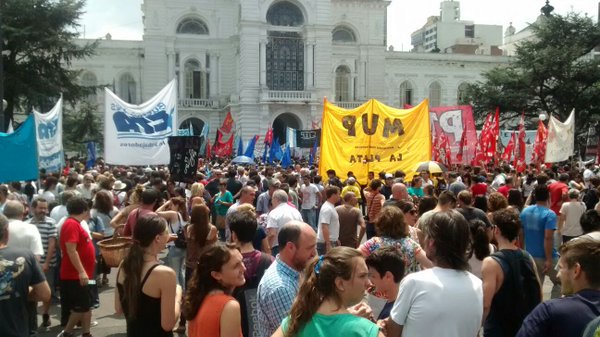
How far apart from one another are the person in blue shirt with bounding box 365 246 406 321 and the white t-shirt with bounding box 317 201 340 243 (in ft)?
15.1

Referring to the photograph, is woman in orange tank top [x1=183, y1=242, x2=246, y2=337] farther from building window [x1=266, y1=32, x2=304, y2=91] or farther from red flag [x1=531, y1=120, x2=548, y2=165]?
building window [x1=266, y1=32, x2=304, y2=91]

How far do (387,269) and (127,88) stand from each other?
47.7 metres

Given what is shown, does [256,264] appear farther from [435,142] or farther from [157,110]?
[435,142]

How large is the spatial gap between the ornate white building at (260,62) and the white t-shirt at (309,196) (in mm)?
31035

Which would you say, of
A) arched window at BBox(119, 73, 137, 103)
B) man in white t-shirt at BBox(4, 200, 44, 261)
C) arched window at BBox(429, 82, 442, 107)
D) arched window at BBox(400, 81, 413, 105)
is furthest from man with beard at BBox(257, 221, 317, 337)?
arched window at BBox(429, 82, 442, 107)

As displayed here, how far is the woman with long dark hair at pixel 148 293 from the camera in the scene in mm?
4156

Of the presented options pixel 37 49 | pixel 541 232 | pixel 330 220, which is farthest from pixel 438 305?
pixel 37 49

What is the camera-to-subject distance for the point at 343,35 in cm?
5047

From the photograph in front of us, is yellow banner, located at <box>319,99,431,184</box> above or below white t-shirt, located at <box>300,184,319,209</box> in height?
above

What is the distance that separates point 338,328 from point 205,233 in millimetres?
3691

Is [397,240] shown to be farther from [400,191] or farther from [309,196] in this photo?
[309,196]

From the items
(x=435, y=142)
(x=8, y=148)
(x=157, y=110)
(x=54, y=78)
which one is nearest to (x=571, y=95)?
(x=435, y=142)

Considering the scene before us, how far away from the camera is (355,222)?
9102 mm

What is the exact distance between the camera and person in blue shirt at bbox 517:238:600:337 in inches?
119
